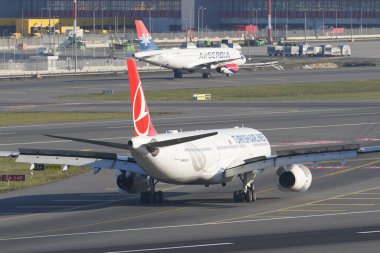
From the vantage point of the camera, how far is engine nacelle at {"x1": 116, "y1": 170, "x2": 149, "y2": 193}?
2162 inches

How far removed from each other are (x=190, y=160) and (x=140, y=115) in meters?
3.23

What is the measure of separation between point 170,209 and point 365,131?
1668 inches

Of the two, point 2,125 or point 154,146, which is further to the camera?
point 2,125

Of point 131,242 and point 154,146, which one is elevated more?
point 154,146

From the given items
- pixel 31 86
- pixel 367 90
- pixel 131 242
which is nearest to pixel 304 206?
pixel 131 242

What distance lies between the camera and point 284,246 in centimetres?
4194

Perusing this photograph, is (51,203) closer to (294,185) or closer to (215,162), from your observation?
(215,162)

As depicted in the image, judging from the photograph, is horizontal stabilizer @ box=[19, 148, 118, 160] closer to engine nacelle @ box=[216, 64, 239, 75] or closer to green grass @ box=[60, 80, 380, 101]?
green grass @ box=[60, 80, 380, 101]

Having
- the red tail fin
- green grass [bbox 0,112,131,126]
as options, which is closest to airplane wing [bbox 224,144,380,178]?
the red tail fin

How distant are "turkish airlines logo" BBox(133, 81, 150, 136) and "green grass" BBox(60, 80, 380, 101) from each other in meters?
79.6

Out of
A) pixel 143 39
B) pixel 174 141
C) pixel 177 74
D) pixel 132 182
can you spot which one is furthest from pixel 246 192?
pixel 177 74

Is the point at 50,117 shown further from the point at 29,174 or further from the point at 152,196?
the point at 152,196

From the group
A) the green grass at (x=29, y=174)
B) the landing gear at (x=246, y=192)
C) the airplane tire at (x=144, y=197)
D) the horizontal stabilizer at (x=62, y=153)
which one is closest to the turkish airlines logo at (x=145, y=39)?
the green grass at (x=29, y=174)

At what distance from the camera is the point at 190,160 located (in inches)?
2048
